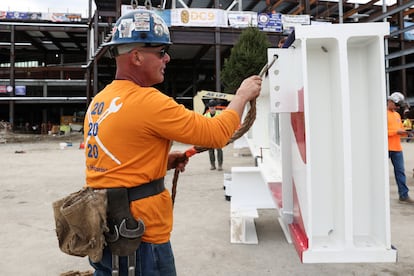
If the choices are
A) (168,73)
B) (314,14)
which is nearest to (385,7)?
(314,14)

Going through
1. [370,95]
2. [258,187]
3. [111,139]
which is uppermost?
[370,95]

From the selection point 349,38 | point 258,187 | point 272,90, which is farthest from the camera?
point 258,187

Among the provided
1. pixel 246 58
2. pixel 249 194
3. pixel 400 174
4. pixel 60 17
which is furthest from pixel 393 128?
pixel 60 17

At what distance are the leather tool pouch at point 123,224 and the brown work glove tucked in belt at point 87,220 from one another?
0.04 m

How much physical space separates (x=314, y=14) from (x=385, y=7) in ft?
22.0

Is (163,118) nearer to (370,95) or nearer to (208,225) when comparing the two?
(370,95)

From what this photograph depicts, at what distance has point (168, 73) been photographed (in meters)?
39.0

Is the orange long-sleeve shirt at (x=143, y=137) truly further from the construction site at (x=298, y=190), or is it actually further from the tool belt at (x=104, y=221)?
the construction site at (x=298, y=190)

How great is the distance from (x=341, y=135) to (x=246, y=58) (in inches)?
738

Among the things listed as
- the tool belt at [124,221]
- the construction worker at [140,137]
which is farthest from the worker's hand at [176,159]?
the tool belt at [124,221]

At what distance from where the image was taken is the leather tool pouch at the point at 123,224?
67.5 inches

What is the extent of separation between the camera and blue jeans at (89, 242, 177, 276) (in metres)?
1.79

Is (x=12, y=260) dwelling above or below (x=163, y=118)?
below

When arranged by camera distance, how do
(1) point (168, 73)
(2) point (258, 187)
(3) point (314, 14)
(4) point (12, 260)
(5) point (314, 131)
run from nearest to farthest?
(5) point (314, 131), (4) point (12, 260), (2) point (258, 187), (3) point (314, 14), (1) point (168, 73)
